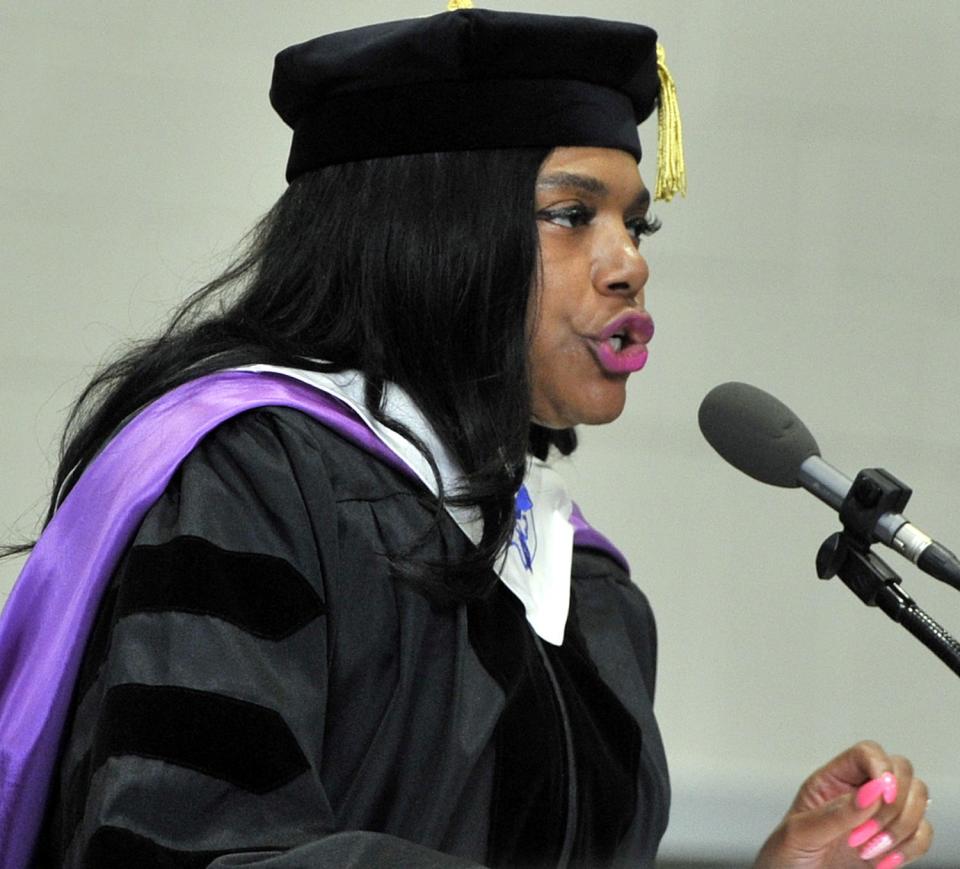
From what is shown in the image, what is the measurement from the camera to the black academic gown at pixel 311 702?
1467mm

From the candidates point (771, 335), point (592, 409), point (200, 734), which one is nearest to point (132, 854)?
point (200, 734)

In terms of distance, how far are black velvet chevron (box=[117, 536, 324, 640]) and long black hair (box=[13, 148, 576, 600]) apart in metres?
0.31

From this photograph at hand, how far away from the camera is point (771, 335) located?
3.29 metres

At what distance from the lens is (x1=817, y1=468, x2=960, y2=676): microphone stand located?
1477 mm

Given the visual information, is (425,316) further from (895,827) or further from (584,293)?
(895,827)

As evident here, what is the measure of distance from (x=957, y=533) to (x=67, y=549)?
216 centimetres

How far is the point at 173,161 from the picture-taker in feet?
9.92

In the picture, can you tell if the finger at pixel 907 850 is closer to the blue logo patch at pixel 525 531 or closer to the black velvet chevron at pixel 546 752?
the black velvet chevron at pixel 546 752

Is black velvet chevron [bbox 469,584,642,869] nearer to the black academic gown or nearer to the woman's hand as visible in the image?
the black academic gown

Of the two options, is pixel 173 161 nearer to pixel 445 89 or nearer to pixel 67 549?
pixel 445 89

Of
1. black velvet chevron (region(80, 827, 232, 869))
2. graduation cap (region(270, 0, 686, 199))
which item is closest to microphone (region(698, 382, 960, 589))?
graduation cap (region(270, 0, 686, 199))

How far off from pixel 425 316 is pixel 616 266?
226 mm

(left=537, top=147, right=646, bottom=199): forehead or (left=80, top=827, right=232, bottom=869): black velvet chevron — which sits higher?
(left=537, top=147, right=646, bottom=199): forehead

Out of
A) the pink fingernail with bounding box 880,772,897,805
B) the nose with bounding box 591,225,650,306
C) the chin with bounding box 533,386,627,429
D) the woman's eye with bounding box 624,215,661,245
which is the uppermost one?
the woman's eye with bounding box 624,215,661,245
